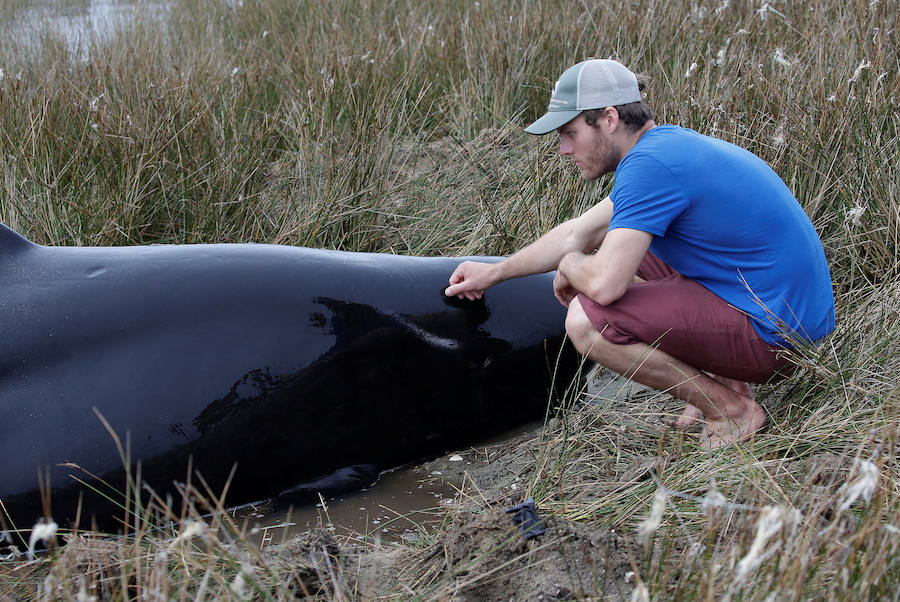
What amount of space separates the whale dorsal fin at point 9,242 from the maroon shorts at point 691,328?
197 centimetres

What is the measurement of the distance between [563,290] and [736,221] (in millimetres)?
722

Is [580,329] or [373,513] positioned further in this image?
[580,329]

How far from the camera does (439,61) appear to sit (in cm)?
675

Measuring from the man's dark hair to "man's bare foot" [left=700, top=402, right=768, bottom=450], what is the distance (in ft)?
3.68

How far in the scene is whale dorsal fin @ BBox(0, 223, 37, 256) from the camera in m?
3.01

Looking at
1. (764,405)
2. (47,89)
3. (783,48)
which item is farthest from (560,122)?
(47,89)

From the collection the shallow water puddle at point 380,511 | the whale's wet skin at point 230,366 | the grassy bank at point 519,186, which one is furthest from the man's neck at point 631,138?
the shallow water puddle at point 380,511

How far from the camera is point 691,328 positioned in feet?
11.1

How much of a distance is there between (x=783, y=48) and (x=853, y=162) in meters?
1.62

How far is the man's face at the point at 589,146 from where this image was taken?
3.47 meters

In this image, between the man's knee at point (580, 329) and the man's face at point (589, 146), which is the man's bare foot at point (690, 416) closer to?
the man's knee at point (580, 329)

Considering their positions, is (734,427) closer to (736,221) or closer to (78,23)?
(736,221)

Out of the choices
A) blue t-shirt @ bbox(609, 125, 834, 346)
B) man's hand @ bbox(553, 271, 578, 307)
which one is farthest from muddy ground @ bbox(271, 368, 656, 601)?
blue t-shirt @ bbox(609, 125, 834, 346)

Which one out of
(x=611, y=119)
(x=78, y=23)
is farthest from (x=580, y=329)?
(x=78, y=23)
